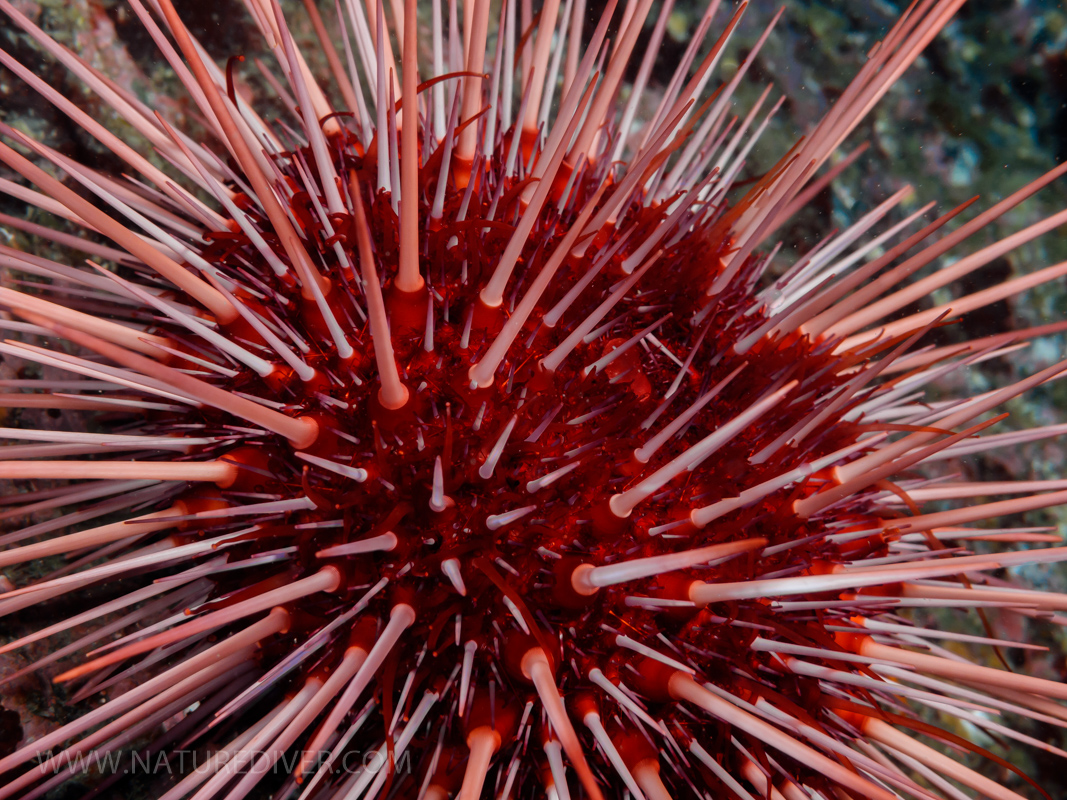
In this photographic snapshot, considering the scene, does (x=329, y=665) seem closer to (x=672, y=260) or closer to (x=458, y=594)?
(x=458, y=594)

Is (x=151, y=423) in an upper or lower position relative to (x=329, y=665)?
upper

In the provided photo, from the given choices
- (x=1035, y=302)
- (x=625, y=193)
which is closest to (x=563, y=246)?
(x=625, y=193)

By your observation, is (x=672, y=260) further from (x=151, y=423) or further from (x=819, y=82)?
(x=819, y=82)

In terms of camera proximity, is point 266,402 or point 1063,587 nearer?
point 266,402

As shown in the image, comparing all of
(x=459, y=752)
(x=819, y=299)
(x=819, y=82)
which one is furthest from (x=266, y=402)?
(x=819, y=82)

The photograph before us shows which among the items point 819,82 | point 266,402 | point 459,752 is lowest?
point 459,752

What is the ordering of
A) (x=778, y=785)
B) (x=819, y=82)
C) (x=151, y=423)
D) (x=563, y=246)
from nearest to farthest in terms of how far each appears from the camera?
(x=563, y=246)
(x=778, y=785)
(x=151, y=423)
(x=819, y=82)

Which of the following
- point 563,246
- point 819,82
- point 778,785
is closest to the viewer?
point 563,246
